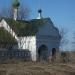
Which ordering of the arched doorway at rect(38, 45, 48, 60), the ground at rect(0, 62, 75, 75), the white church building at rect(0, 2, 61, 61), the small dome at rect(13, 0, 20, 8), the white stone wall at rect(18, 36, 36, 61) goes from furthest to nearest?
the small dome at rect(13, 0, 20, 8)
the arched doorway at rect(38, 45, 48, 60)
the white church building at rect(0, 2, 61, 61)
the white stone wall at rect(18, 36, 36, 61)
the ground at rect(0, 62, 75, 75)

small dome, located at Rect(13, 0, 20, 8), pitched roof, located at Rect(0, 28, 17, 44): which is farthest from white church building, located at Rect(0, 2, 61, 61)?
small dome, located at Rect(13, 0, 20, 8)

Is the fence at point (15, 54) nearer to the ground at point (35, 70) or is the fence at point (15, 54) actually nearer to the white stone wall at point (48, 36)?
the white stone wall at point (48, 36)

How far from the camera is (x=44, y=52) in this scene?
47.7m

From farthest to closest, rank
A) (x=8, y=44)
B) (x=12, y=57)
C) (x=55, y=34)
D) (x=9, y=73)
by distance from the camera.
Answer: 1. (x=55, y=34)
2. (x=8, y=44)
3. (x=12, y=57)
4. (x=9, y=73)

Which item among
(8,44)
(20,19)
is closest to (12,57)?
(8,44)

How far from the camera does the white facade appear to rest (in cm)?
4606

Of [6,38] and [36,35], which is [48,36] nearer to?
[36,35]

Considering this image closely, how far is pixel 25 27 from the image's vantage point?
4838 centimetres

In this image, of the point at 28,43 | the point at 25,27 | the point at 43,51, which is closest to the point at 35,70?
the point at 28,43

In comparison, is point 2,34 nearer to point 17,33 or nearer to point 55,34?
point 17,33

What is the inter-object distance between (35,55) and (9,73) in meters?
25.5

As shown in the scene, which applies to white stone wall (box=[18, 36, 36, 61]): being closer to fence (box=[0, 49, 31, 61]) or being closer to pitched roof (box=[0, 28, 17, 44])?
pitched roof (box=[0, 28, 17, 44])

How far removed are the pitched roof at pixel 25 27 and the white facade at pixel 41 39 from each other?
432 millimetres

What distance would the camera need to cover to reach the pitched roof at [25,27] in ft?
155
